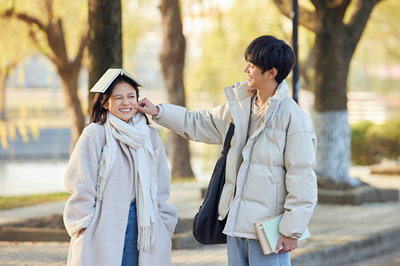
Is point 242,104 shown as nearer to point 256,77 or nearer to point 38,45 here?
point 256,77

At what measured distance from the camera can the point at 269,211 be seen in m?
3.76

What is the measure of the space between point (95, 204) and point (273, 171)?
39.8 inches

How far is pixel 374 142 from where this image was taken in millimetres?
20422

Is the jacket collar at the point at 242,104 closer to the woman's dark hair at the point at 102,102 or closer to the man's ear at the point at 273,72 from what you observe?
the man's ear at the point at 273,72

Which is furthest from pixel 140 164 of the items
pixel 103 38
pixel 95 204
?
pixel 103 38

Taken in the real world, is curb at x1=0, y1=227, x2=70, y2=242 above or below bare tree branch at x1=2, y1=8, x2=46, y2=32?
below

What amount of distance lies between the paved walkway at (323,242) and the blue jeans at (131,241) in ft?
8.65

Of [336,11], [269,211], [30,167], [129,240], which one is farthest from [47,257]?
[30,167]

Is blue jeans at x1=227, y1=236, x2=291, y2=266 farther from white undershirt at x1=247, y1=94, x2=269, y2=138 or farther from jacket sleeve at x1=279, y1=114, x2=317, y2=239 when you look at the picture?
white undershirt at x1=247, y1=94, x2=269, y2=138

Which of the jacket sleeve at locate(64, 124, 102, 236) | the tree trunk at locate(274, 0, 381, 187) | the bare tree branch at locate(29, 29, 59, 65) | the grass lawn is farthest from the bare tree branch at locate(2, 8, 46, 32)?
the jacket sleeve at locate(64, 124, 102, 236)

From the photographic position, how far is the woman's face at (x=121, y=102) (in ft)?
12.8

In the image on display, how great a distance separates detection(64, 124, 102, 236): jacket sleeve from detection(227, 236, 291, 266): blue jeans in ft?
2.70

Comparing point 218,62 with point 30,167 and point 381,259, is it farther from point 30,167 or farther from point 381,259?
point 381,259

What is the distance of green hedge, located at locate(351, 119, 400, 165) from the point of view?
19984 millimetres
